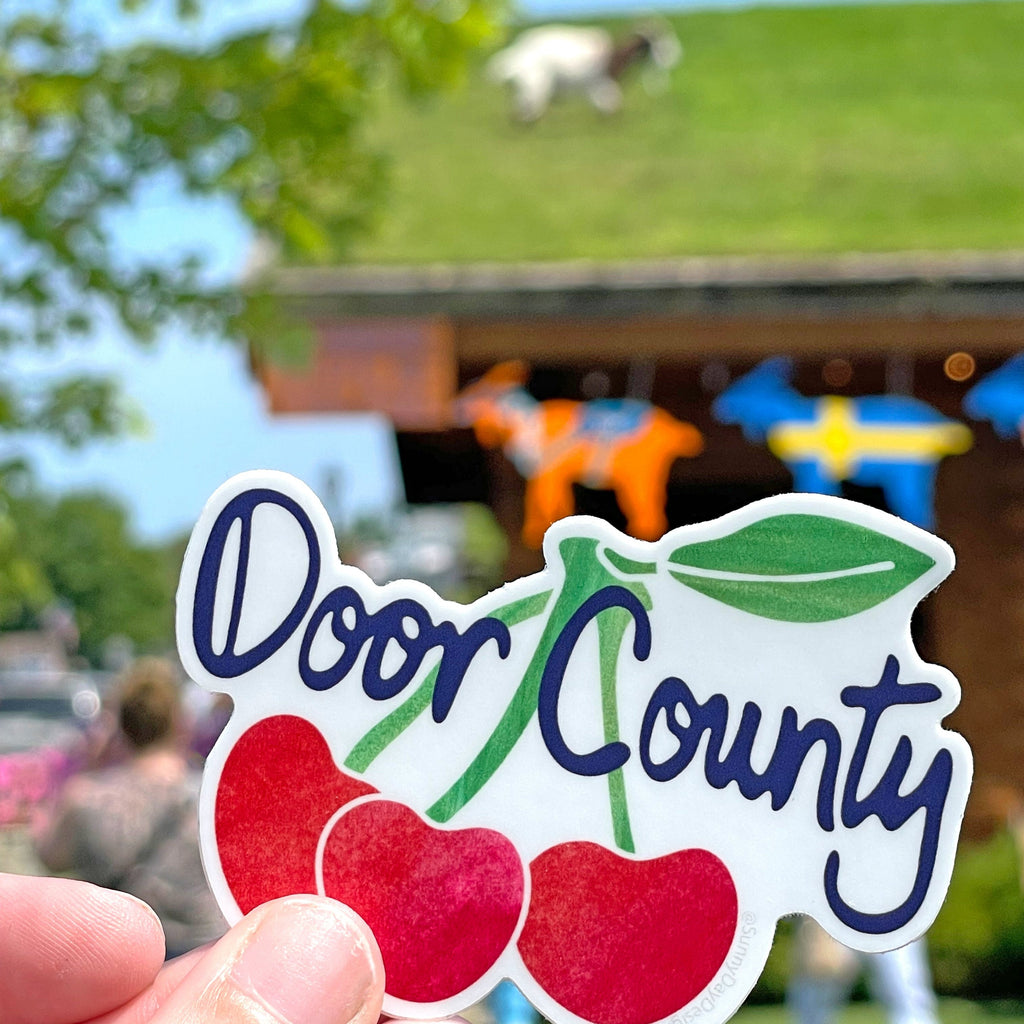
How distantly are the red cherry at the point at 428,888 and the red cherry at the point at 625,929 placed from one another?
0.04 meters

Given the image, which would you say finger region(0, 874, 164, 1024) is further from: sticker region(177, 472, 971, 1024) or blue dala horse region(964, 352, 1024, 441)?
blue dala horse region(964, 352, 1024, 441)

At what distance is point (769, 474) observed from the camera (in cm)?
638

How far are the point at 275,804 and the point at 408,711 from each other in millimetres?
188

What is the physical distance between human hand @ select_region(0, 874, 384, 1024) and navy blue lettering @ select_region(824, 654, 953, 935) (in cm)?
53

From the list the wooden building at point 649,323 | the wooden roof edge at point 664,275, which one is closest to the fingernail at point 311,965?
the wooden building at point 649,323

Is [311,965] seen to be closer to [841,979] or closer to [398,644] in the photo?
[398,644]

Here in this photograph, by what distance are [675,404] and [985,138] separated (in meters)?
2.04

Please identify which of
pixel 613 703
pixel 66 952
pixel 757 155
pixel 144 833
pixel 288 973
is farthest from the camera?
pixel 757 155

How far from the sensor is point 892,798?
4.69ft

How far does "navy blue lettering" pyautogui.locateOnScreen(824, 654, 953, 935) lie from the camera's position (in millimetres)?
1424

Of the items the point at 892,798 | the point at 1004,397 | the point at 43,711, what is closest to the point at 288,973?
the point at 892,798

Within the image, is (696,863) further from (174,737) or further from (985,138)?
(985,138)

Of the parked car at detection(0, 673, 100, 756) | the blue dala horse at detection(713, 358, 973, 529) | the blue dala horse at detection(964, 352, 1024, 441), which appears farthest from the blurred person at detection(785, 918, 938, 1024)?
the parked car at detection(0, 673, 100, 756)

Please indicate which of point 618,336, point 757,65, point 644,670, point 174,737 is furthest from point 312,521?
point 757,65
